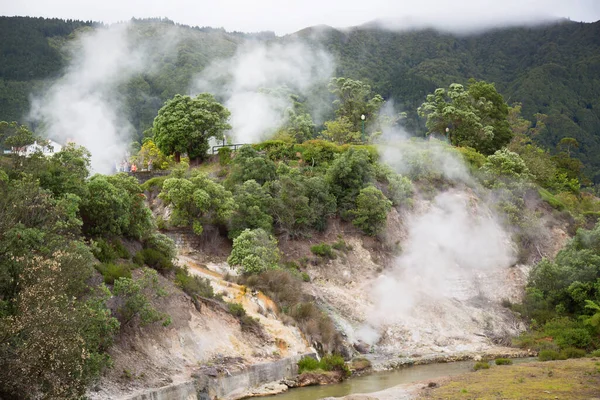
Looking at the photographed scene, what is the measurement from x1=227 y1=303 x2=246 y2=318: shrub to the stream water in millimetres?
5149

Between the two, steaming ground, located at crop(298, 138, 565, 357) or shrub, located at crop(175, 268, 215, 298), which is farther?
steaming ground, located at crop(298, 138, 565, 357)

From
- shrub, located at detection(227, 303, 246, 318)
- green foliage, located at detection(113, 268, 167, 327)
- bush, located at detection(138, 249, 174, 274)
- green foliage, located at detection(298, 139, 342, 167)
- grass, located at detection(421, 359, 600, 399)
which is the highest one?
green foliage, located at detection(298, 139, 342, 167)

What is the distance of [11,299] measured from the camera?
21.8 m

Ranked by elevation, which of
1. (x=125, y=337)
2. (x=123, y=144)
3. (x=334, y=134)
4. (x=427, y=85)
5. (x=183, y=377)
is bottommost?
(x=183, y=377)

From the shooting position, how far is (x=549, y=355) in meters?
39.8

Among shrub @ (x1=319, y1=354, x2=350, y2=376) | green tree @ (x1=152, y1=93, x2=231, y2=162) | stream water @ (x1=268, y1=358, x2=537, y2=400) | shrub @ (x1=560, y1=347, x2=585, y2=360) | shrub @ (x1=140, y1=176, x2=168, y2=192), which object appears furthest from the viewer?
green tree @ (x1=152, y1=93, x2=231, y2=162)

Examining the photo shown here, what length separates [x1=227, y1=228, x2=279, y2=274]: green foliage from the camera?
1608 inches

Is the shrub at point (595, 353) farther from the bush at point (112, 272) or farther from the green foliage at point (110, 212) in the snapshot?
the bush at point (112, 272)

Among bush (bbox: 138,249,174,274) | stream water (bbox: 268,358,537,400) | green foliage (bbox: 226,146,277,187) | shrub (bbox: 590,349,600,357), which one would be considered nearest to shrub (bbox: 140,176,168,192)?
green foliage (bbox: 226,146,277,187)

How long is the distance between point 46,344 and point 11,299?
9.65 ft

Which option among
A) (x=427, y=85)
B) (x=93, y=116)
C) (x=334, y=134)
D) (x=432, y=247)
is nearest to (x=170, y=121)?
(x=334, y=134)

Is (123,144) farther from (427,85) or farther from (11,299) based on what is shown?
(11,299)

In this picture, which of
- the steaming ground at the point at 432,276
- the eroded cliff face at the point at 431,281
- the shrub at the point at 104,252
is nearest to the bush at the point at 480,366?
the eroded cliff face at the point at 431,281

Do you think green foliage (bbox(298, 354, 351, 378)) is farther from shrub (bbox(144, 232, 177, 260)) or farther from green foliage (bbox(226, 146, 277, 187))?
green foliage (bbox(226, 146, 277, 187))
